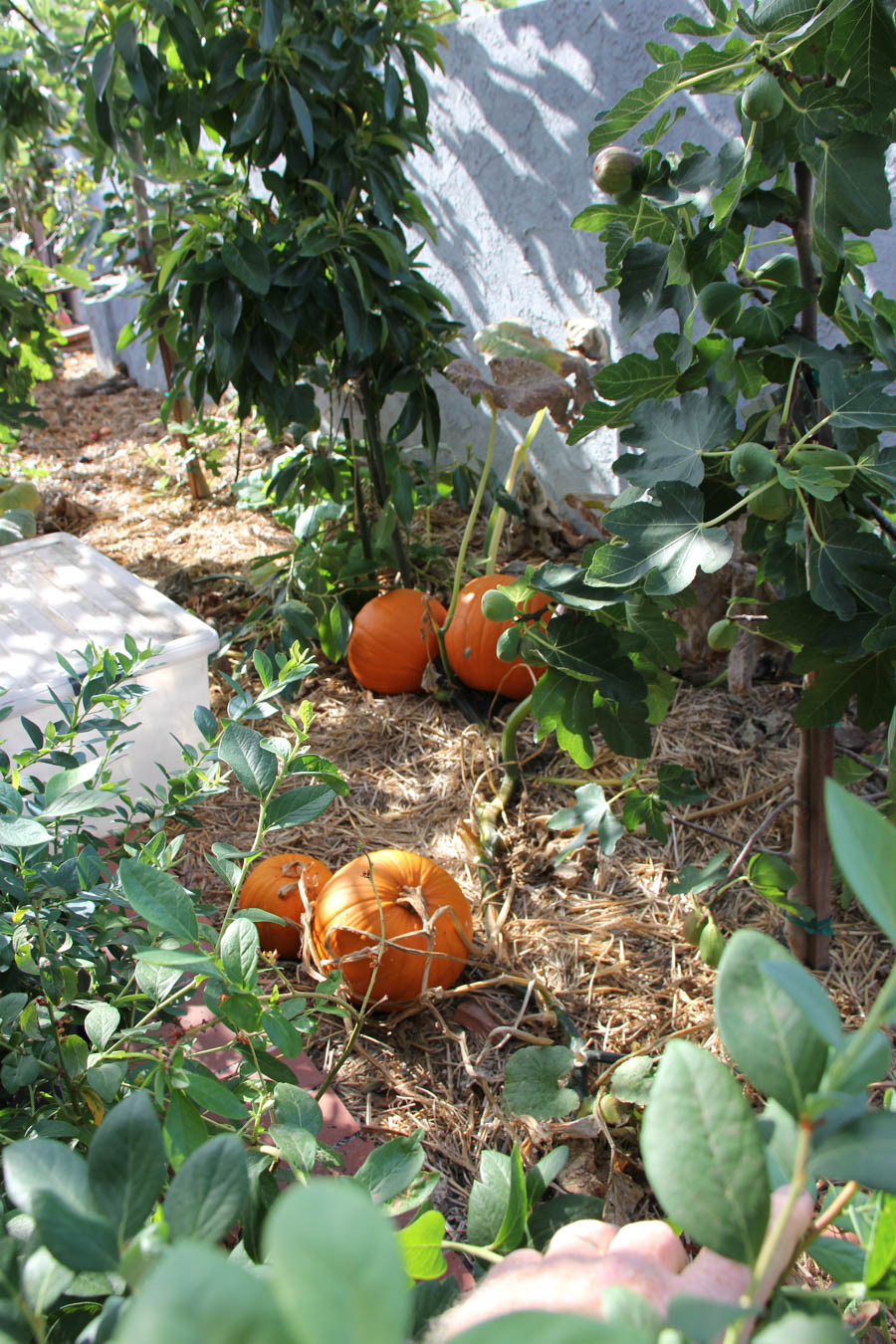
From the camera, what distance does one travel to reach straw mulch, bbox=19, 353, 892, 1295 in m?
1.22

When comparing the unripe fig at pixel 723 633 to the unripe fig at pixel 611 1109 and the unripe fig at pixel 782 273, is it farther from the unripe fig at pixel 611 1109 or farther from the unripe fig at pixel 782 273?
the unripe fig at pixel 611 1109

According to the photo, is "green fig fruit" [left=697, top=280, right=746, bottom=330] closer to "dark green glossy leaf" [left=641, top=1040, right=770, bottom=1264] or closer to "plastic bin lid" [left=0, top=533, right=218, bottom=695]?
"dark green glossy leaf" [left=641, top=1040, right=770, bottom=1264]

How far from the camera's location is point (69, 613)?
1853mm

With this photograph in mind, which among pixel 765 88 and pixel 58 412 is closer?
pixel 765 88

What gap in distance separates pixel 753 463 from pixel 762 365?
0.78 feet

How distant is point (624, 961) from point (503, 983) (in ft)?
0.64

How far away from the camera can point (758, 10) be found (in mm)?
736

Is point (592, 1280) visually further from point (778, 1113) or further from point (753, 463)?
→ point (753, 463)

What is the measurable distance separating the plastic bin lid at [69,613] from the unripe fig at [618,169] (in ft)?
3.55

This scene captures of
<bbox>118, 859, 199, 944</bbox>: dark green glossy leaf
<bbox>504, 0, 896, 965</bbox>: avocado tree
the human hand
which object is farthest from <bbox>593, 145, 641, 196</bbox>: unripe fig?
the human hand

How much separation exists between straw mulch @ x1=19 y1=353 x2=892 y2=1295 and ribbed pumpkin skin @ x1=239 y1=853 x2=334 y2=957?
0.24ft

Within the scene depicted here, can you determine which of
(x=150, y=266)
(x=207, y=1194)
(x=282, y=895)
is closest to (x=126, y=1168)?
(x=207, y=1194)

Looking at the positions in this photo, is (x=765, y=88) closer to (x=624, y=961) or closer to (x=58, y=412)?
(x=624, y=961)

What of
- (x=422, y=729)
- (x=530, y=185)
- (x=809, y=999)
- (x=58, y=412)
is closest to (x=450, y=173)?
(x=530, y=185)
